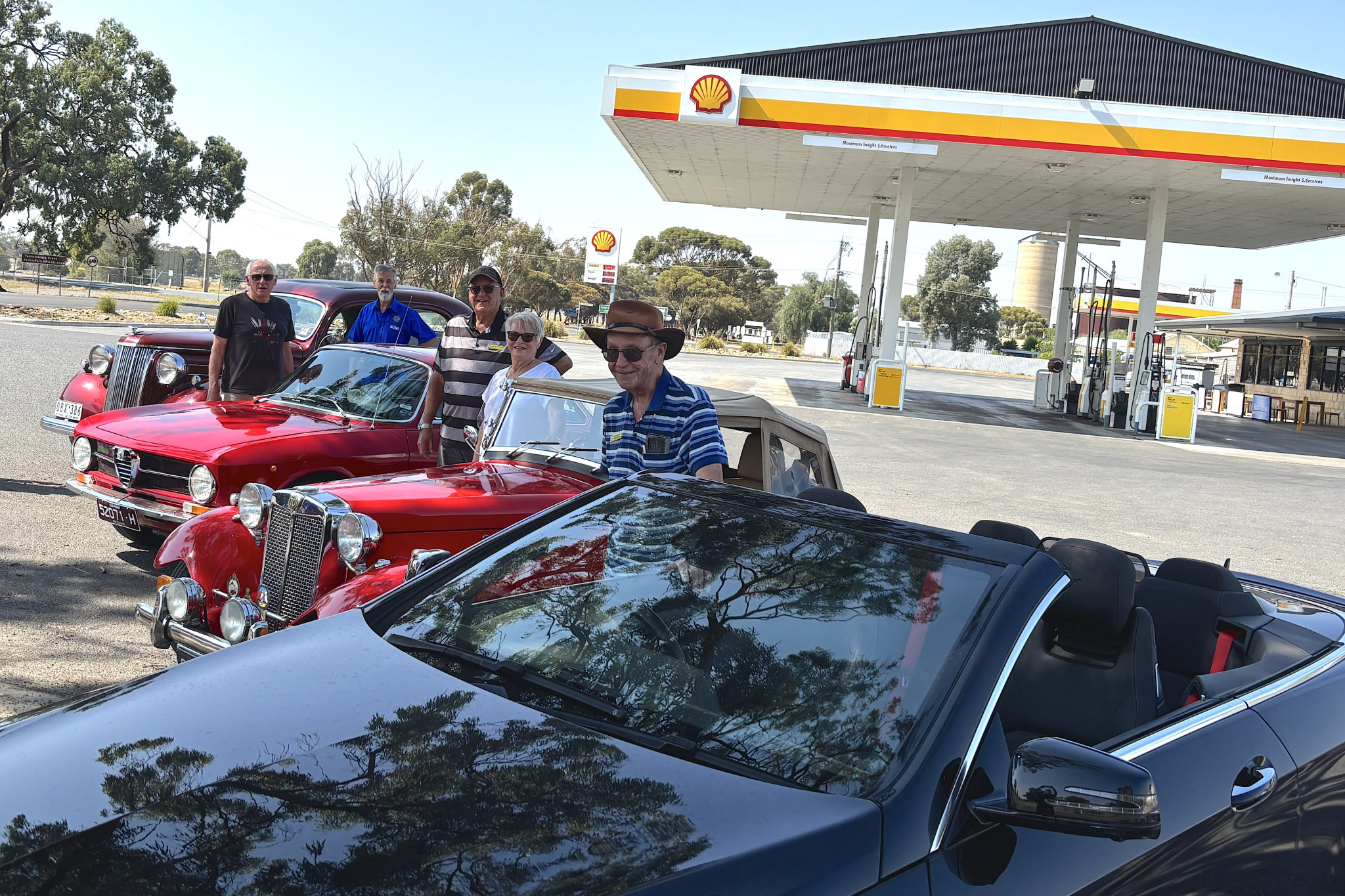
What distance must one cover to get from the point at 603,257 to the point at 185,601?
892 inches

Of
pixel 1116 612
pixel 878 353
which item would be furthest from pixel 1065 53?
pixel 1116 612

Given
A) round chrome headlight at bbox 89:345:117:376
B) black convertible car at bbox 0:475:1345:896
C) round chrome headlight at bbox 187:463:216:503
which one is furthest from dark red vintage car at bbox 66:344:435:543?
black convertible car at bbox 0:475:1345:896

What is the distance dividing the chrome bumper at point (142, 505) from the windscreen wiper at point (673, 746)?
464cm

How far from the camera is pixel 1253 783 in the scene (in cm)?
264

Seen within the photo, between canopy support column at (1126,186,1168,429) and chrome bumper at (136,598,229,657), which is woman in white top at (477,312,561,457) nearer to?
chrome bumper at (136,598,229,657)

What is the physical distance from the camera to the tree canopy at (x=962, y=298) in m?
81.1

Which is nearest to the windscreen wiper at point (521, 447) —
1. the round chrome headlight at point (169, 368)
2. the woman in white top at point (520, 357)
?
the woman in white top at point (520, 357)

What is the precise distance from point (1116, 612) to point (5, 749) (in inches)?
112

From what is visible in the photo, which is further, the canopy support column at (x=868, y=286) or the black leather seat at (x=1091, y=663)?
the canopy support column at (x=868, y=286)

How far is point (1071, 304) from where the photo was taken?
33.2 metres

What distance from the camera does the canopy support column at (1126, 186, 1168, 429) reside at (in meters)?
24.8

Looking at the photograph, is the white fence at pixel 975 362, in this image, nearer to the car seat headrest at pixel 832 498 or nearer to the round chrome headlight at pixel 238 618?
the round chrome headlight at pixel 238 618

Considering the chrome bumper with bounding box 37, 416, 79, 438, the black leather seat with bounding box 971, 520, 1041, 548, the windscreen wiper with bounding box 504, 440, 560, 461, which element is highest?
the black leather seat with bounding box 971, 520, 1041, 548

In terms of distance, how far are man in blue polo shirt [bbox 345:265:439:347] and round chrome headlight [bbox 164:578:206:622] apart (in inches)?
192
